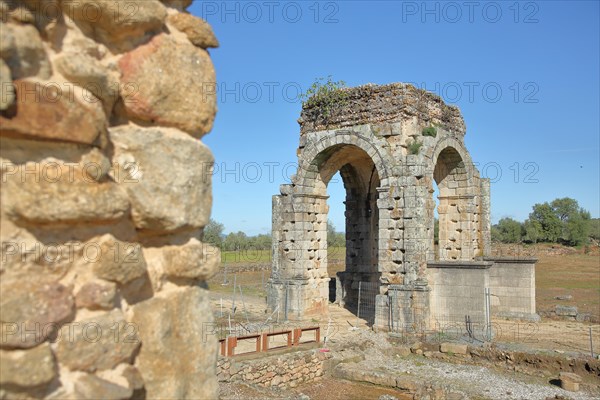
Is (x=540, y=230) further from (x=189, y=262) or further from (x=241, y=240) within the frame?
(x=189, y=262)

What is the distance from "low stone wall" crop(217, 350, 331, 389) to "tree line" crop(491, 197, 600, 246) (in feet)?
142

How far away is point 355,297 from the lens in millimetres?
19219

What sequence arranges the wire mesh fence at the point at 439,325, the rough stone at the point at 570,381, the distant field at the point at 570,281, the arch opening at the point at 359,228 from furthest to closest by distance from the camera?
the distant field at the point at 570,281
the arch opening at the point at 359,228
the wire mesh fence at the point at 439,325
the rough stone at the point at 570,381

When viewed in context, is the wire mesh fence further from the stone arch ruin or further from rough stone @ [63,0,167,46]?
rough stone @ [63,0,167,46]

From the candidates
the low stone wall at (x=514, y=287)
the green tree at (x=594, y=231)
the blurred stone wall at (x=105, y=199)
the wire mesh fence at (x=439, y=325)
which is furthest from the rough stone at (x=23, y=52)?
the green tree at (x=594, y=231)

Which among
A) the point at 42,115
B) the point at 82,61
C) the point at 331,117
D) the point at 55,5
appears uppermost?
the point at 331,117

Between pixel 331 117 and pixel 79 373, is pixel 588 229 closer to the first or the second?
pixel 331 117

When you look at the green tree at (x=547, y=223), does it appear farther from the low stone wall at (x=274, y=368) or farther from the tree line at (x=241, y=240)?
the low stone wall at (x=274, y=368)

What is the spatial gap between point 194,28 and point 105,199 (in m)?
0.83

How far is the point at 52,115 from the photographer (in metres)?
1.73

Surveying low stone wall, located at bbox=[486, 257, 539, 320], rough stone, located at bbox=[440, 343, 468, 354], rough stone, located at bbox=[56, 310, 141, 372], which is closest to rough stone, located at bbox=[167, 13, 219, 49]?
rough stone, located at bbox=[56, 310, 141, 372]

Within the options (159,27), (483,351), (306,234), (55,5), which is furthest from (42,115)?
(306,234)

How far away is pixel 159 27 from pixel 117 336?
1.18 meters

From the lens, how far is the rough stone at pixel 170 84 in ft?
6.63
